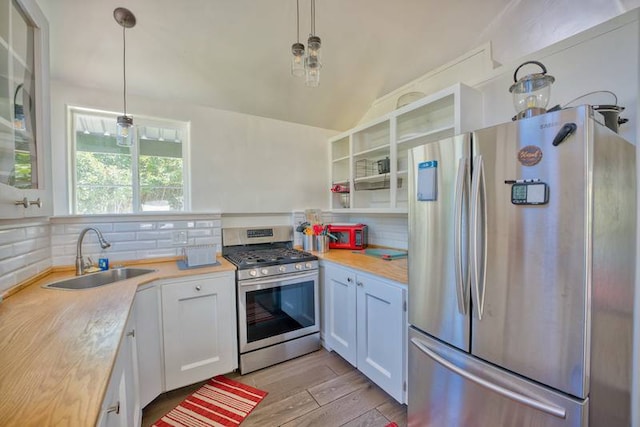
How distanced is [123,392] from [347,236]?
207 cm

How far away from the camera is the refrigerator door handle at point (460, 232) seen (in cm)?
120

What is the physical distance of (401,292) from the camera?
1626mm

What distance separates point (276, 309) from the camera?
2.22m

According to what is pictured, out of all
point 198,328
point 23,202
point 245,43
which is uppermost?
point 245,43

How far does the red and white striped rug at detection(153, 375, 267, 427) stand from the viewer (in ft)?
5.37

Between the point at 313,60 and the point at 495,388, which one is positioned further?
the point at 313,60

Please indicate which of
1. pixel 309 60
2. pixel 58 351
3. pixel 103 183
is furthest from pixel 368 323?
pixel 103 183

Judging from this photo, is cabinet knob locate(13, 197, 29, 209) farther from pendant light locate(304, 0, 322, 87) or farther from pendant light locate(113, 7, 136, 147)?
pendant light locate(304, 0, 322, 87)

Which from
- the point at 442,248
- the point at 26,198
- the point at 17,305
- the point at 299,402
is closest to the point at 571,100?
the point at 442,248

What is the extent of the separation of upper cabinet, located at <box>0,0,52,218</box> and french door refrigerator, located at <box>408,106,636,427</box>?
1.83 meters

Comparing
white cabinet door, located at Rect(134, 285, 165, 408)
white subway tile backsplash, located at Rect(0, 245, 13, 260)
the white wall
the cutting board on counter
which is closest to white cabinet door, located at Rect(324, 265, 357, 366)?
the cutting board on counter

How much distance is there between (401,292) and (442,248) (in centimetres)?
46

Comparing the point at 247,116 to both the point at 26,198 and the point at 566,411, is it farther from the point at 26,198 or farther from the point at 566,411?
the point at 566,411

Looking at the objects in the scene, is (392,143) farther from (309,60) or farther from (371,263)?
(309,60)
